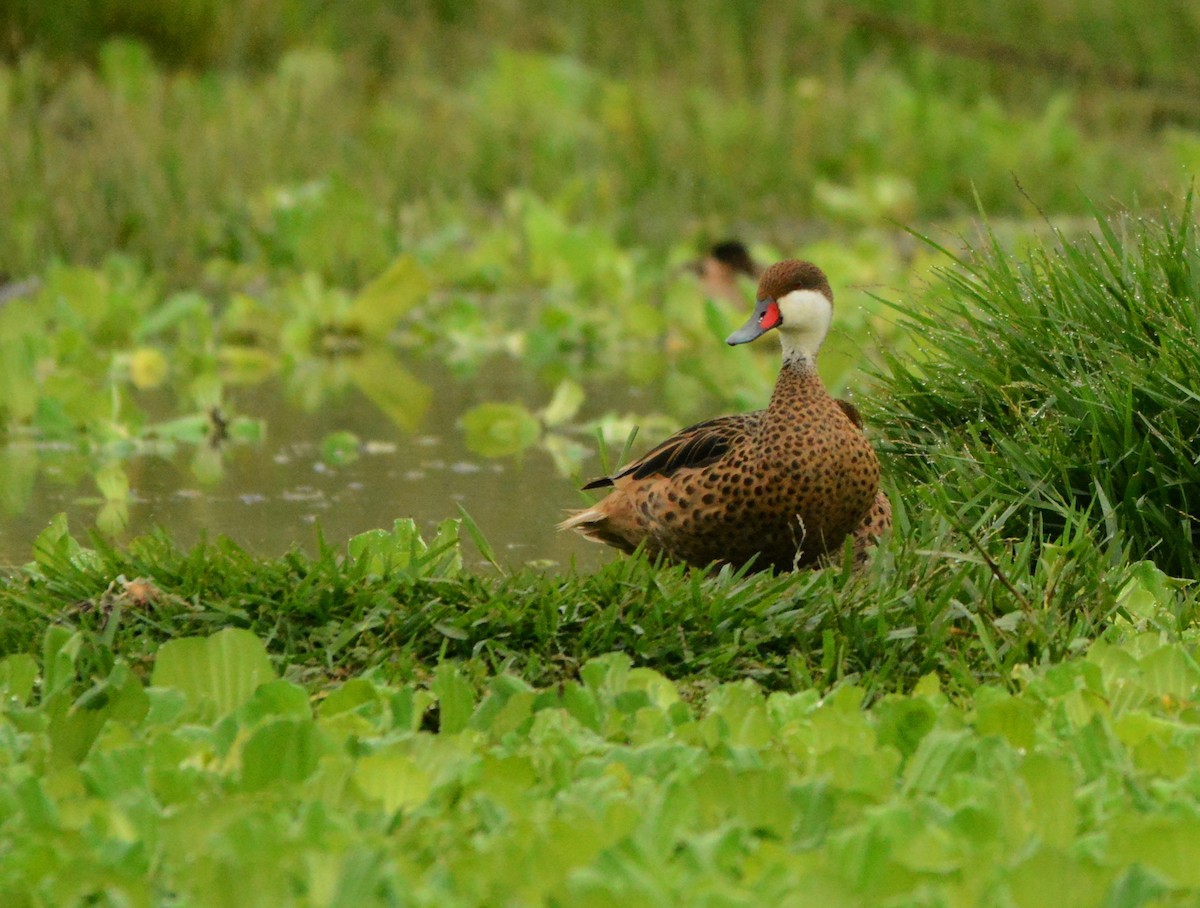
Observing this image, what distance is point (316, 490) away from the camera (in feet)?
21.7

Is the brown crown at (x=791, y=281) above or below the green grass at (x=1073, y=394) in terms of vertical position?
above

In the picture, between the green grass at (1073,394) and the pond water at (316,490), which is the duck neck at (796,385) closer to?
the green grass at (1073,394)

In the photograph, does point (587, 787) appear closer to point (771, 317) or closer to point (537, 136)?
point (771, 317)

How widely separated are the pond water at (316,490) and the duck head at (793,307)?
73cm

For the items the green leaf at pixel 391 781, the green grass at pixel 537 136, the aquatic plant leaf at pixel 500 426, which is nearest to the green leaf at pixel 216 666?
the green leaf at pixel 391 781

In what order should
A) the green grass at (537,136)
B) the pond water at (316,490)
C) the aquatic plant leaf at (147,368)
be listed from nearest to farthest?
the pond water at (316,490)
the aquatic plant leaf at (147,368)
the green grass at (537,136)

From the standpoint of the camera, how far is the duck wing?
16.0ft

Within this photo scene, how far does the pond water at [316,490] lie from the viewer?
590cm

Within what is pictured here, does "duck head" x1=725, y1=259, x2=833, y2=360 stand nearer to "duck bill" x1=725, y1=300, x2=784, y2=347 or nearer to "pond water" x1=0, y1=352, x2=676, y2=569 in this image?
"duck bill" x1=725, y1=300, x2=784, y2=347

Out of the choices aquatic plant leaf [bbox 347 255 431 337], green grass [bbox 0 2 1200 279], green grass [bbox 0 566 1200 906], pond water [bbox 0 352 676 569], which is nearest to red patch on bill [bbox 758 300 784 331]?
pond water [bbox 0 352 676 569]

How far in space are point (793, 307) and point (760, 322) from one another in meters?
0.10

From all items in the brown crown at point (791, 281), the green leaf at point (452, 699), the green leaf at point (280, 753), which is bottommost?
the green leaf at point (452, 699)

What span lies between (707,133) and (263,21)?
11.6ft

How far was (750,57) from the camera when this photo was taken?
54.0 feet
